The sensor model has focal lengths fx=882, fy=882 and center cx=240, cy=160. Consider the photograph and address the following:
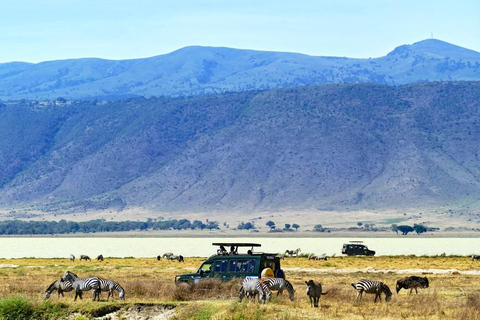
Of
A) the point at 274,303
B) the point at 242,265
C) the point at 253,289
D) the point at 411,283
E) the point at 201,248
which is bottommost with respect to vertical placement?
the point at 201,248

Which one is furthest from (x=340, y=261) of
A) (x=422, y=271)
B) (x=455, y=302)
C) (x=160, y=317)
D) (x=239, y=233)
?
(x=239, y=233)

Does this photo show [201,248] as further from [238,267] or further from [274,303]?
[274,303]

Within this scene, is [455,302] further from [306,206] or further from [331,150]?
[331,150]

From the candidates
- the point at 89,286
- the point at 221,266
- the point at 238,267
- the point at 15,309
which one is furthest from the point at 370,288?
the point at 15,309

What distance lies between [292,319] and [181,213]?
157875mm

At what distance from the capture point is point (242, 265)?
29.1 meters

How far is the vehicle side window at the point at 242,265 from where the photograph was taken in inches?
1138

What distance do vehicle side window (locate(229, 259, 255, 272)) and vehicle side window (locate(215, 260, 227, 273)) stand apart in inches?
9.7

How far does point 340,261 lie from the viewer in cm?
6078

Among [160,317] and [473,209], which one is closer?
[160,317]

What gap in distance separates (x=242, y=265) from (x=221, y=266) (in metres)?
0.84

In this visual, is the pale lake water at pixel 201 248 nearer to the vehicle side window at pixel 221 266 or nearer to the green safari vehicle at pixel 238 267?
the green safari vehicle at pixel 238 267

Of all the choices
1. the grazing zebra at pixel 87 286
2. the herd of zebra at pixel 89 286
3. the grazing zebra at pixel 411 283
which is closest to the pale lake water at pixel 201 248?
the grazing zebra at pixel 411 283

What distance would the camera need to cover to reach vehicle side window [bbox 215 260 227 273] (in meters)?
29.5
